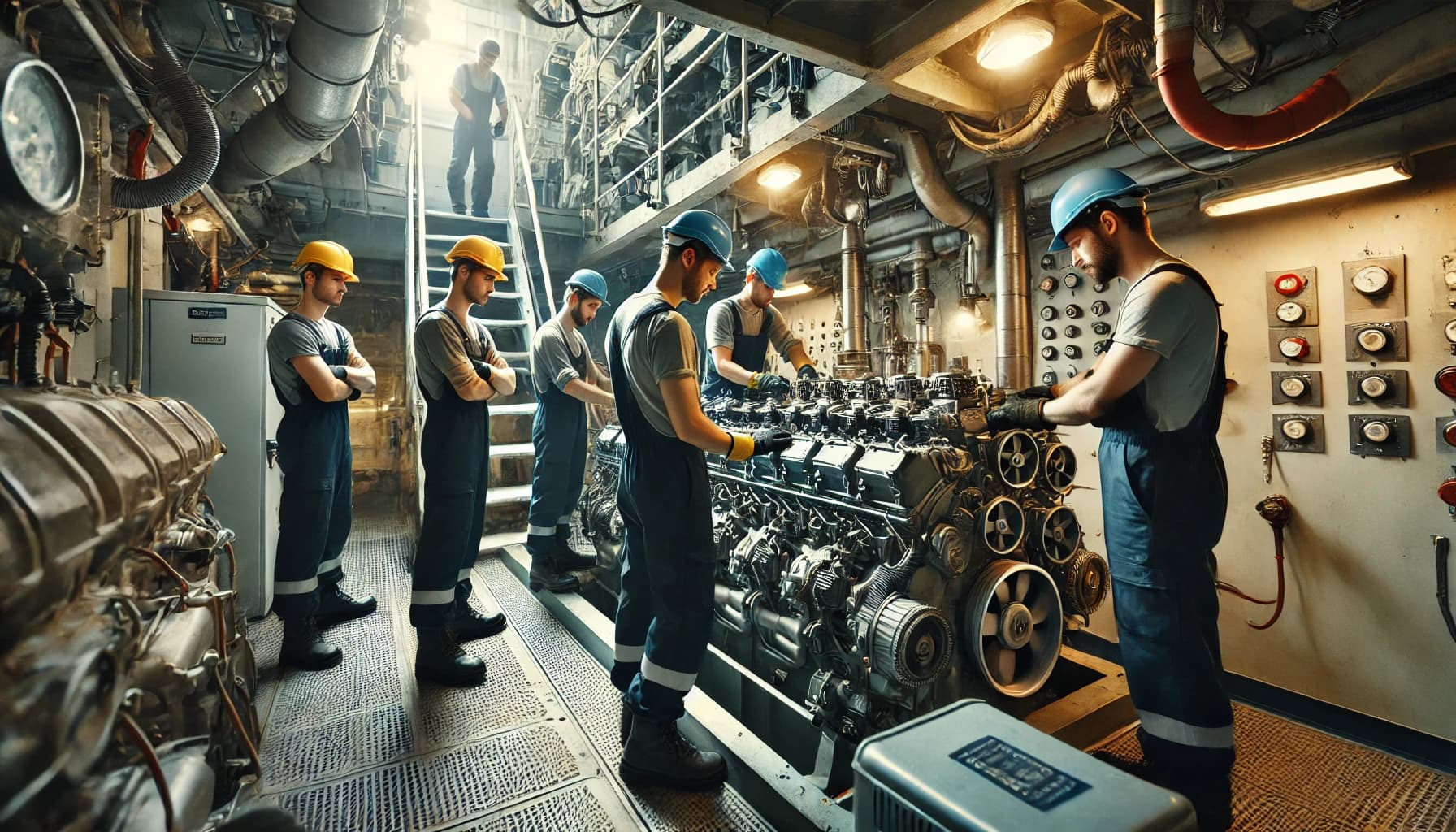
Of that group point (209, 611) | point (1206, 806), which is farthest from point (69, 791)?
point (1206, 806)

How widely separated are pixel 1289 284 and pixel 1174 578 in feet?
8.10

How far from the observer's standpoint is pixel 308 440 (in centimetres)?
310

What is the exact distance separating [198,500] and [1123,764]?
12.9 ft

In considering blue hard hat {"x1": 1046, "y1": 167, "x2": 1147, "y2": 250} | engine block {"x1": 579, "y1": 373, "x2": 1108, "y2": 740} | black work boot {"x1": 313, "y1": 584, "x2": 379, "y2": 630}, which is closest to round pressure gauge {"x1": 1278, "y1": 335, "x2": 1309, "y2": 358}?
engine block {"x1": 579, "y1": 373, "x2": 1108, "y2": 740}

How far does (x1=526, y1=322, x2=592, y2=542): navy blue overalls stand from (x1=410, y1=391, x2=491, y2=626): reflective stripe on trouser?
912mm

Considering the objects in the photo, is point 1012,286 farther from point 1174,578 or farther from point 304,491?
point 304,491

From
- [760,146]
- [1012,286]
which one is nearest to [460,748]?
[760,146]

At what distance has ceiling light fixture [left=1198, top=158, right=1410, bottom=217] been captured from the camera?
2.84m

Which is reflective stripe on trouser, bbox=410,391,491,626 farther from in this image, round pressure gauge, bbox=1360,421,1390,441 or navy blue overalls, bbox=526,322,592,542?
round pressure gauge, bbox=1360,421,1390,441

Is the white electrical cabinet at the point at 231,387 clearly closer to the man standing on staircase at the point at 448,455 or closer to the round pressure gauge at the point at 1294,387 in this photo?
the man standing on staircase at the point at 448,455

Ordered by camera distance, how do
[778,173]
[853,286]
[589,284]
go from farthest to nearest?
[853,286]
[778,173]
[589,284]

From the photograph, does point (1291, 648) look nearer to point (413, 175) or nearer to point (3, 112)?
point (3, 112)

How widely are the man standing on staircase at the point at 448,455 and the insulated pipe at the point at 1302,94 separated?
3.06 meters

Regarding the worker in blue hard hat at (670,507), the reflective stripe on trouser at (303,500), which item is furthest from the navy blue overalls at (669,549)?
the reflective stripe on trouser at (303,500)
